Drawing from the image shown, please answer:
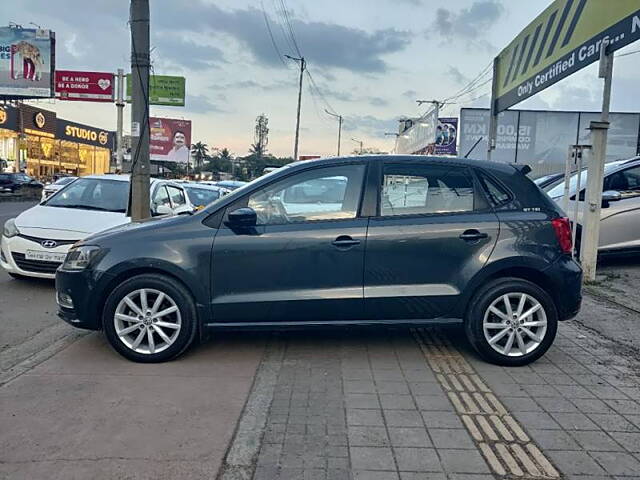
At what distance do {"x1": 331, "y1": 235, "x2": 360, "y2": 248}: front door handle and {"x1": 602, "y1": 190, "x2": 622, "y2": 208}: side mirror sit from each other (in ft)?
19.8

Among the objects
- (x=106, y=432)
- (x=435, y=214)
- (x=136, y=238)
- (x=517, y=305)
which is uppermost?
(x=435, y=214)

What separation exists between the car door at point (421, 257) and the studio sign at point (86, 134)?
2102 inches

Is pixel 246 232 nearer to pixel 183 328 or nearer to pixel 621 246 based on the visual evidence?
pixel 183 328

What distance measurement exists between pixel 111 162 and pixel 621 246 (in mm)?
61415

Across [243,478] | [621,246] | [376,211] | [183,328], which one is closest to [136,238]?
[183,328]

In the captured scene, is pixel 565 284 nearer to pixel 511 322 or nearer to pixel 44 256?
pixel 511 322

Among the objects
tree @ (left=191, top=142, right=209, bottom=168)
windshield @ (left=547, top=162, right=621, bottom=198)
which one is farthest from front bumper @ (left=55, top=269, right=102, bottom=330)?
tree @ (left=191, top=142, right=209, bottom=168)

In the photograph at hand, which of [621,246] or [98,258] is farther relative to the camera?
[621,246]

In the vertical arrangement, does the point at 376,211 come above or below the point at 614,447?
above

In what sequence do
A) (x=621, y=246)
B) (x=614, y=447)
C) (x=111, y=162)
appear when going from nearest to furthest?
(x=614, y=447) → (x=621, y=246) → (x=111, y=162)

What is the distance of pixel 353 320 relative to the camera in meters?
4.63

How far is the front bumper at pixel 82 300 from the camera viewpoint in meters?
4.58

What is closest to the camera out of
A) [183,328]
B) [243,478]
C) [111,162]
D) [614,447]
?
[243,478]

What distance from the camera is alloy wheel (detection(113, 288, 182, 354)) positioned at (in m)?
4.53
